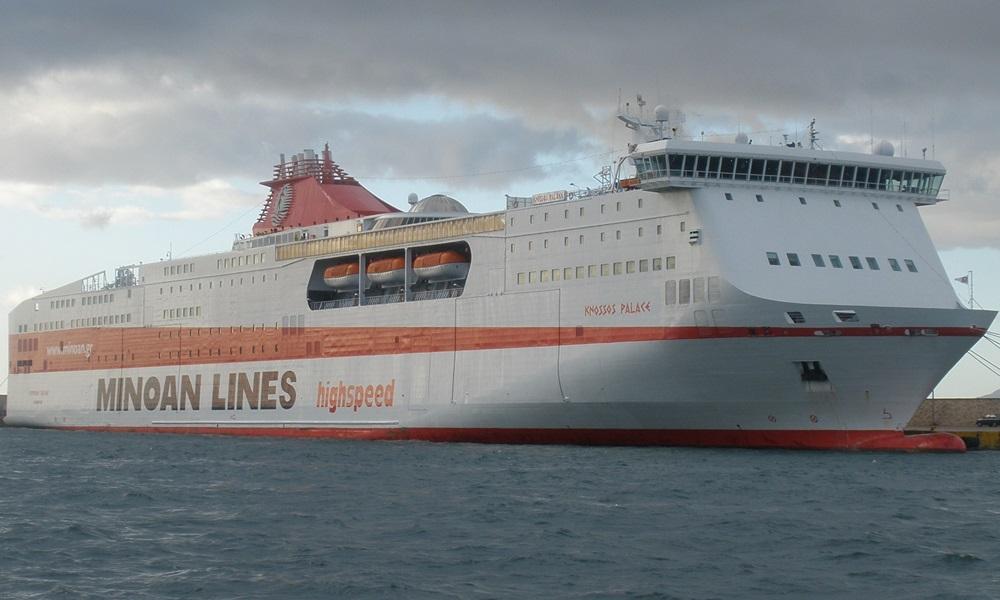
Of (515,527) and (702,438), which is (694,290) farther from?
(515,527)

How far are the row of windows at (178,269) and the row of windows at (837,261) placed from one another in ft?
92.3

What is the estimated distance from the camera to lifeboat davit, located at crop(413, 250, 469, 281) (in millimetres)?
41281

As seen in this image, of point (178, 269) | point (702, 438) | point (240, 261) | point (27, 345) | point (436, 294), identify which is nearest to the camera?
point (702, 438)

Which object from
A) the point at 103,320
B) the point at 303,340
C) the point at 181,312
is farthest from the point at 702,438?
the point at 103,320

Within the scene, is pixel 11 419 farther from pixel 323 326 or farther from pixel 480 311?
pixel 480 311

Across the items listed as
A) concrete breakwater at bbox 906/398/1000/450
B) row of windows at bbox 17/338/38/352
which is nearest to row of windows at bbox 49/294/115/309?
row of windows at bbox 17/338/38/352

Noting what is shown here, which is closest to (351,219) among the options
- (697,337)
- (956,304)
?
(697,337)

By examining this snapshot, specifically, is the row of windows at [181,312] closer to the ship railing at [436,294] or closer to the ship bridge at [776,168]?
the ship railing at [436,294]

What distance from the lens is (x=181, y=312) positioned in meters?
52.8

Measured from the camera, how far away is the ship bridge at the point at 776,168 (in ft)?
112

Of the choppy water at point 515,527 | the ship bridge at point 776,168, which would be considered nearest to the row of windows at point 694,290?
the ship bridge at point 776,168

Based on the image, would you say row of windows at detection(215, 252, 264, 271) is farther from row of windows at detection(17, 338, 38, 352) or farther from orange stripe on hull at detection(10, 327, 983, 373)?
row of windows at detection(17, 338, 38, 352)

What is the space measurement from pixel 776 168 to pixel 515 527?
1796 centimetres

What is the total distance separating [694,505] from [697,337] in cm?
1022
